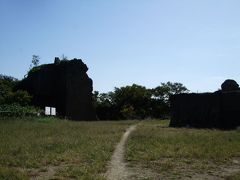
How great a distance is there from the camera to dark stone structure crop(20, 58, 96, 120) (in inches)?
2354

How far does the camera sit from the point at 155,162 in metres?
14.1

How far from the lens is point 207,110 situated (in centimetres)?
3688

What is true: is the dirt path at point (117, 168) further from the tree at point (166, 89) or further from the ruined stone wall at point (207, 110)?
the tree at point (166, 89)

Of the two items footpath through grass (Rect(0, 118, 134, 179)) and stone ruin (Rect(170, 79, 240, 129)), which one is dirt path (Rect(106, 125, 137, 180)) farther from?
stone ruin (Rect(170, 79, 240, 129))

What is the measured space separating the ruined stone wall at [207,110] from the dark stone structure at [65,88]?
75.8ft

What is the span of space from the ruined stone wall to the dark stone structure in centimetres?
2310

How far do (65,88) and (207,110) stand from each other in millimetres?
27195

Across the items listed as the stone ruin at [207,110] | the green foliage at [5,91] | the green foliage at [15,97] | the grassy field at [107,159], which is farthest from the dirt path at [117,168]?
the green foliage at [5,91]

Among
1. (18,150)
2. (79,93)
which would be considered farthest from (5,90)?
(18,150)

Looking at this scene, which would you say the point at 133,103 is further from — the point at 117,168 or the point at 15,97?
the point at 117,168

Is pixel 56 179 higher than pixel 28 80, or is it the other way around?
pixel 28 80

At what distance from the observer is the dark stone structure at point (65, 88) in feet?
196

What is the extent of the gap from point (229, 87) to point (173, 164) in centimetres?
3145

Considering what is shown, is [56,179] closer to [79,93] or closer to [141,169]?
[141,169]
